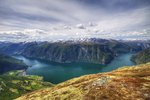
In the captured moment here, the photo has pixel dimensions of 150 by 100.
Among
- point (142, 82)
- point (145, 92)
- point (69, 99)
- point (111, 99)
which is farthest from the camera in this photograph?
point (142, 82)

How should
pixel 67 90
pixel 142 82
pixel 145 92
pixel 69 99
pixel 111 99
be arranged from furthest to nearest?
1. pixel 67 90
2. pixel 142 82
3. pixel 69 99
4. pixel 145 92
5. pixel 111 99

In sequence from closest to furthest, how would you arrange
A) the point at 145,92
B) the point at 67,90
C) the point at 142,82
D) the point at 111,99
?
1. the point at 111,99
2. the point at 145,92
3. the point at 142,82
4. the point at 67,90

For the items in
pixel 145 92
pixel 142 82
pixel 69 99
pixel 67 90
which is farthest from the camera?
pixel 67 90

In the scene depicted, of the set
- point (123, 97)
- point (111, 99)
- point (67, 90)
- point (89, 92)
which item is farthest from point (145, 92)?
point (67, 90)

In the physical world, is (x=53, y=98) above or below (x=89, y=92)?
below

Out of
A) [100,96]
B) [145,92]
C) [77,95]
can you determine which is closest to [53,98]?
[77,95]

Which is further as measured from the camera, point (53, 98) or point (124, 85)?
point (53, 98)

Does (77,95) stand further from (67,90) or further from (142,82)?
(142,82)

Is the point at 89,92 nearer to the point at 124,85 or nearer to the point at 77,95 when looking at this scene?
the point at 77,95

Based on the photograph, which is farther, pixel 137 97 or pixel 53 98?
pixel 53 98
